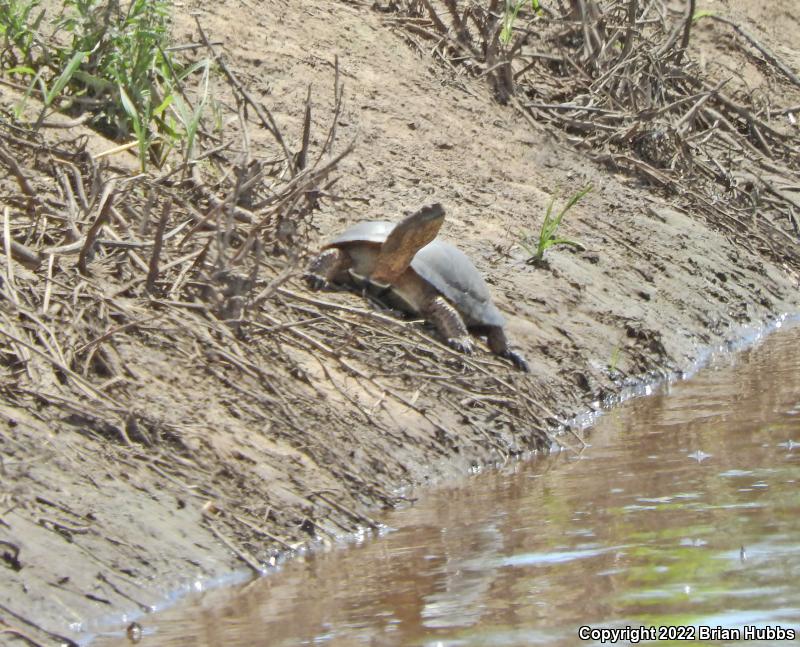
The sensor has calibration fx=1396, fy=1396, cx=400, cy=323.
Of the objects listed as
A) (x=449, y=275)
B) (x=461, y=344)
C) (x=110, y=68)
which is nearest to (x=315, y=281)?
(x=449, y=275)

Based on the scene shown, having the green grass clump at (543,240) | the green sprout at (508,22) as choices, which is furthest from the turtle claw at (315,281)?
the green sprout at (508,22)

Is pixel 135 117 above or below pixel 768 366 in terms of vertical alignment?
above

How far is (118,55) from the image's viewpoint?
6828mm

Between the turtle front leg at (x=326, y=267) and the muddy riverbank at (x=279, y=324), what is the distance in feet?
0.31

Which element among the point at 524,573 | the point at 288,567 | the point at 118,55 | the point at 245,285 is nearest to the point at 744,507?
the point at 524,573

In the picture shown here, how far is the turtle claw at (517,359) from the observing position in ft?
21.0

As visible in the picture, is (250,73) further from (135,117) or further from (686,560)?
(686,560)

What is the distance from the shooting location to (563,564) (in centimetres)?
390

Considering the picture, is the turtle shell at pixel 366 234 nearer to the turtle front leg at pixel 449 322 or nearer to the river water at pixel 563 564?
the turtle front leg at pixel 449 322

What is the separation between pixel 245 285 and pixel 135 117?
153 centimetres

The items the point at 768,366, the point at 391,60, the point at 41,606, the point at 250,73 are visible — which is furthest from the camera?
the point at 391,60

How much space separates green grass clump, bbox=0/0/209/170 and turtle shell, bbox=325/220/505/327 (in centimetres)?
100

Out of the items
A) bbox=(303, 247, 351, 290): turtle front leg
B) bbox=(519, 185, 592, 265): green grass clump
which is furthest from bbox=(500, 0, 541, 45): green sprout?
bbox=(303, 247, 351, 290): turtle front leg

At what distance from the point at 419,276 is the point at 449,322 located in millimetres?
275
